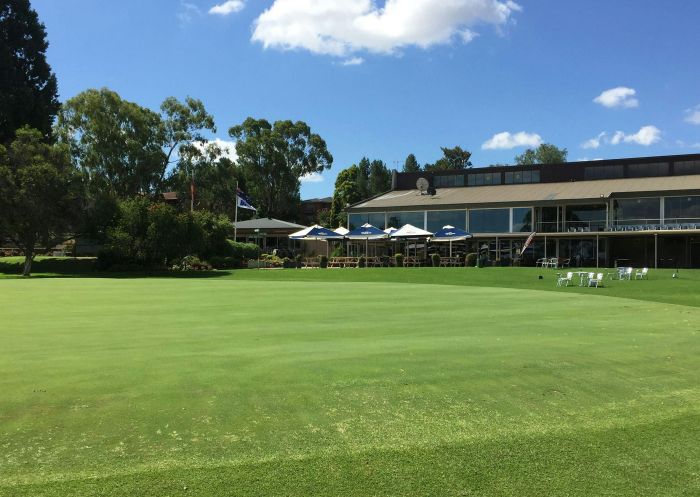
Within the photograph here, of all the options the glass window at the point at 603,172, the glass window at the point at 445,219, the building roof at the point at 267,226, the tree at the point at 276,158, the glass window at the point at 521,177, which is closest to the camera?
the glass window at the point at 445,219

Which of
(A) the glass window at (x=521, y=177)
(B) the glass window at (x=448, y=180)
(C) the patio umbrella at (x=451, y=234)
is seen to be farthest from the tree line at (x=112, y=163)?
(A) the glass window at (x=521, y=177)

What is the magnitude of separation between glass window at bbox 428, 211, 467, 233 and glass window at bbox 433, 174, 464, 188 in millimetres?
8880

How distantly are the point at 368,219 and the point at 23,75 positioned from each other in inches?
1270

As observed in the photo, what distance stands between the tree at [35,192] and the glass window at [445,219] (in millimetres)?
29170

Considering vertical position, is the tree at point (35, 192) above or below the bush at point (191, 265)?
above

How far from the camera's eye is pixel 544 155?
98.3 meters

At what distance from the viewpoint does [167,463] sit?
414 cm

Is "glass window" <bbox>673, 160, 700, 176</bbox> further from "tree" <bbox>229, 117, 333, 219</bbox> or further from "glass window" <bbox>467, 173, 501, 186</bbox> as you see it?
"tree" <bbox>229, 117, 333, 219</bbox>

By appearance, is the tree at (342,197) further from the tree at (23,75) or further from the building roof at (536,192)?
the tree at (23,75)

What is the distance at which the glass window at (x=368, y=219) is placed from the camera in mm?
54438

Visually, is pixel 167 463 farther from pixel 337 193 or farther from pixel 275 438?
pixel 337 193

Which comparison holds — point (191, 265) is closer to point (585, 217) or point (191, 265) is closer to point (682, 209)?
point (585, 217)

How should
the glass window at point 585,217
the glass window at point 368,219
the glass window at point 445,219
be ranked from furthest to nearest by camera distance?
the glass window at point 368,219, the glass window at point 445,219, the glass window at point 585,217

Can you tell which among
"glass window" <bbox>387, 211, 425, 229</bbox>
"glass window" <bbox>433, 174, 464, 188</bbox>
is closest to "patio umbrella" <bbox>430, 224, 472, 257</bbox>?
"glass window" <bbox>387, 211, 425, 229</bbox>
